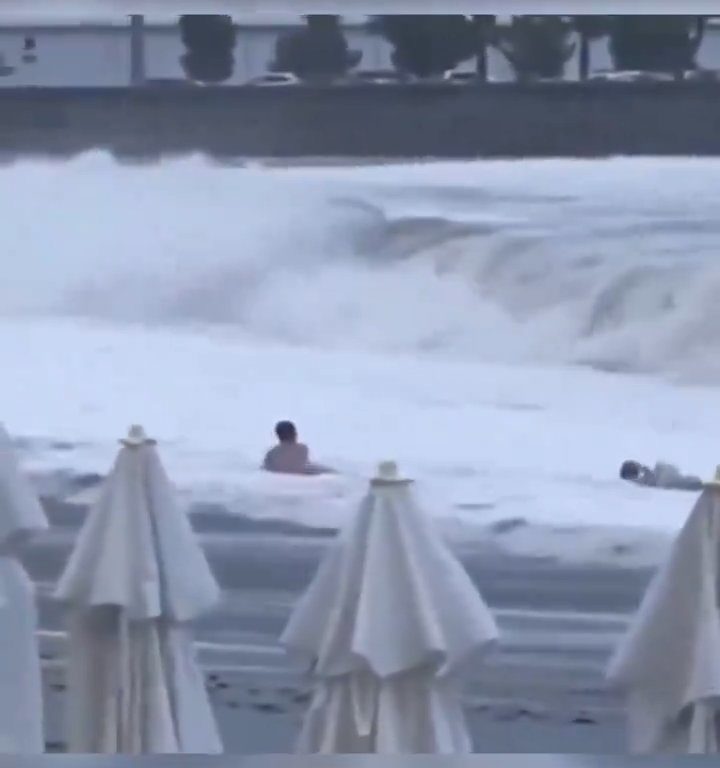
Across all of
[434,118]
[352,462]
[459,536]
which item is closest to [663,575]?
[459,536]

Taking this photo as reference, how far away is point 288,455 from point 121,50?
0.56m

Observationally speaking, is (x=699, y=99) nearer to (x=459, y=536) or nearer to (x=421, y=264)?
(x=421, y=264)

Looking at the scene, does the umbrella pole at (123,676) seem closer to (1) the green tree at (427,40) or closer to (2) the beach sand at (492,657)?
(2) the beach sand at (492,657)

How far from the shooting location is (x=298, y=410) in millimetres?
1687

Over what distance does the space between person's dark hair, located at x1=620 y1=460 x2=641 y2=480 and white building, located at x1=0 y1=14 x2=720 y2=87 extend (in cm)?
49

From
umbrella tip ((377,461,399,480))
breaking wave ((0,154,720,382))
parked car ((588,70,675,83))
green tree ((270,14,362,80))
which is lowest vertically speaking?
umbrella tip ((377,461,399,480))

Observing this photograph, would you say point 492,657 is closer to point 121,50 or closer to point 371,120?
point 371,120

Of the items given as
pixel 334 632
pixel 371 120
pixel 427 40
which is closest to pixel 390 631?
pixel 334 632

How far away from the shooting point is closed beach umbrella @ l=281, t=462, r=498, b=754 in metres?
1.61

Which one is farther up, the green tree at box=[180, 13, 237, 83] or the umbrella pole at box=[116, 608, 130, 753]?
the green tree at box=[180, 13, 237, 83]

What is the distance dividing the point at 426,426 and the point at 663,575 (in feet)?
1.11

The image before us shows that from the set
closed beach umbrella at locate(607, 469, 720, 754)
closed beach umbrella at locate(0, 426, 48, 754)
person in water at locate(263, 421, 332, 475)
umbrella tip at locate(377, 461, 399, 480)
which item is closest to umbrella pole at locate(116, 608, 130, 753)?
closed beach umbrella at locate(0, 426, 48, 754)

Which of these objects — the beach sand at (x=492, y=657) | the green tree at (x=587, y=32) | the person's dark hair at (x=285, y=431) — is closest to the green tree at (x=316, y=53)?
the green tree at (x=587, y=32)

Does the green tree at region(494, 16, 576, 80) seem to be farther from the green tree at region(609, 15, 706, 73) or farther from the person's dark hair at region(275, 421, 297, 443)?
the person's dark hair at region(275, 421, 297, 443)
